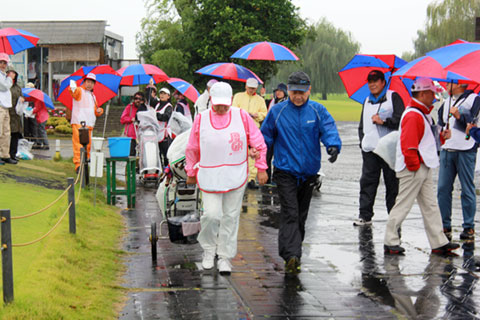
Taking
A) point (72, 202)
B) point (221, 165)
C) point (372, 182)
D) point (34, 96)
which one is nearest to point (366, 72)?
point (372, 182)

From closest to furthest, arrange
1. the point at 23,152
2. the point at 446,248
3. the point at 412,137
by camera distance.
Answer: the point at 412,137
the point at 446,248
the point at 23,152

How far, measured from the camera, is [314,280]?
6848 mm

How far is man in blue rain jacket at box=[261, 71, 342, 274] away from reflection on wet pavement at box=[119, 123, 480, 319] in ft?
1.15

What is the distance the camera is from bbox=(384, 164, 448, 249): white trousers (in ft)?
25.8

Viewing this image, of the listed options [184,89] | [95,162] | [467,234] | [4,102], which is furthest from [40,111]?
[467,234]

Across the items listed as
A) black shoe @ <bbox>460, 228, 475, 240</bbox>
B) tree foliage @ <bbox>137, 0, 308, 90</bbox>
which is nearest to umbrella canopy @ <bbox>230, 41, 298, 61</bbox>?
black shoe @ <bbox>460, 228, 475, 240</bbox>

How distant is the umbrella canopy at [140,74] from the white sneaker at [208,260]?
9309 mm

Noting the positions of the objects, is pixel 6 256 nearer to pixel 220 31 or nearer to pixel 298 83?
pixel 298 83

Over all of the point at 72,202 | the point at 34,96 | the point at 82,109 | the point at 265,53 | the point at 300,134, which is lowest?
the point at 72,202

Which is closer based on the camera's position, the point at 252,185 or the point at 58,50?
the point at 252,185

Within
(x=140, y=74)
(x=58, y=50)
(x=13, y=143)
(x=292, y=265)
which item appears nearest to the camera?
(x=292, y=265)

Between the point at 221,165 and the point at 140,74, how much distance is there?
377 inches

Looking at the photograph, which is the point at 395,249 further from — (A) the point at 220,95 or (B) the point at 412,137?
(A) the point at 220,95

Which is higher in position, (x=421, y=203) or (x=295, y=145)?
(x=295, y=145)
